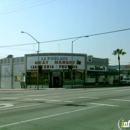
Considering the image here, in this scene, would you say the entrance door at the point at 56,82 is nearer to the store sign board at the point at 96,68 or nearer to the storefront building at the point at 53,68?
the storefront building at the point at 53,68

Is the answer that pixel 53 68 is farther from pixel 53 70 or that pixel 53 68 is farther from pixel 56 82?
pixel 56 82

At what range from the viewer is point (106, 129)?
895 cm

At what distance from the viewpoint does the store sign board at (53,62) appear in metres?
50.6

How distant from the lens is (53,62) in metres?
50.6

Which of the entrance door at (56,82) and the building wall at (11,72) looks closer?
the entrance door at (56,82)

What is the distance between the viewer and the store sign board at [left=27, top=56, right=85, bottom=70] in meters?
50.6

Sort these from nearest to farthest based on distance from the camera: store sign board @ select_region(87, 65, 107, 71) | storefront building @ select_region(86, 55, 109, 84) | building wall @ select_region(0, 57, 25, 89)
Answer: building wall @ select_region(0, 57, 25, 89) → store sign board @ select_region(87, 65, 107, 71) → storefront building @ select_region(86, 55, 109, 84)

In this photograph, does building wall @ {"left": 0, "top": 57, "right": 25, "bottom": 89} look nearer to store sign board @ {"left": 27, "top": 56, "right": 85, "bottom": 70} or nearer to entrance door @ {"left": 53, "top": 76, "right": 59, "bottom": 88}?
store sign board @ {"left": 27, "top": 56, "right": 85, "bottom": 70}

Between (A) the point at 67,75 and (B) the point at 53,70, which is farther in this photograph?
(A) the point at 67,75

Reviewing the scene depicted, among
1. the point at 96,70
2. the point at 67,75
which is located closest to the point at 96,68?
the point at 96,70

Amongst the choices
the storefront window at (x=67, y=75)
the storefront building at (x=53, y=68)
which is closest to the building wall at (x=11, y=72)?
the storefront building at (x=53, y=68)

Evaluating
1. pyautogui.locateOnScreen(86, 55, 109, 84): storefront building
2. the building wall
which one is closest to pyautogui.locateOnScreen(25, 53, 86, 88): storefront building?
the building wall

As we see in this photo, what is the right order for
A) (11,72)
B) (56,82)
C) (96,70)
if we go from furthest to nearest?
(96,70), (11,72), (56,82)

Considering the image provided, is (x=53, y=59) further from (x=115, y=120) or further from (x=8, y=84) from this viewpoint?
(x=115, y=120)
